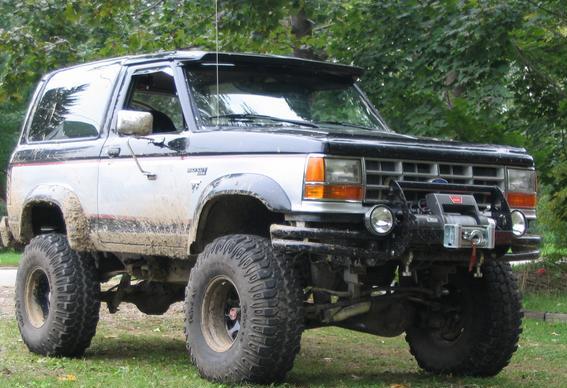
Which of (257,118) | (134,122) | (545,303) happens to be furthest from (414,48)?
(134,122)

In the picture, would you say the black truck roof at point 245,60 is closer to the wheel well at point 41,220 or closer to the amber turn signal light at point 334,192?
the wheel well at point 41,220

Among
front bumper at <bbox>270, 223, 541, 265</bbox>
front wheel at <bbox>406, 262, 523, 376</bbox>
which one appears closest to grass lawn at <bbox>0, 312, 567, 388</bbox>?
front wheel at <bbox>406, 262, 523, 376</bbox>

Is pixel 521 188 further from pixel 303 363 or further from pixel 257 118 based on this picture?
pixel 303 363

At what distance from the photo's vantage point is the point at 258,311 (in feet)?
20.2

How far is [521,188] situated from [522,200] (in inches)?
3.2

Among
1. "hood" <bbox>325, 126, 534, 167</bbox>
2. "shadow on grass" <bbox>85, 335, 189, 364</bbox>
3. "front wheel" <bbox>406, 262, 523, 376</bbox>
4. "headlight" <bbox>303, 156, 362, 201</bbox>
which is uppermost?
"hood" <bbox>325, 126, 534, 167</bbox>

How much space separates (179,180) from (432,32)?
5646mm

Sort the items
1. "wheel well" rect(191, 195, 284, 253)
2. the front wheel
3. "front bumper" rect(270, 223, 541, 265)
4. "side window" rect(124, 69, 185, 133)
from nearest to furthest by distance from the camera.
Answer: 1. "front bumper" rect(270, 223, 541, 265)
2. "wheel well" rect(191, 195, 284, 253)
3. the front wheel
4. "side window" rect(124, 69, 185, 133)

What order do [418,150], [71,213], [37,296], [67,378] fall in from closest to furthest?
[418,150], [67,378], [71,213], [37,296]

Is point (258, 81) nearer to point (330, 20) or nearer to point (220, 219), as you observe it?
point (220, 219)

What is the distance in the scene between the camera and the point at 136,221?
7.39 metres

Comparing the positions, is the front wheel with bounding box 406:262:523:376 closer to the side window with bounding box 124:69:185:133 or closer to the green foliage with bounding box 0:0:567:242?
the side window with bounding box 124:69:185:133

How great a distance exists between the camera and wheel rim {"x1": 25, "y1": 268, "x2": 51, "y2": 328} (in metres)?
8.42

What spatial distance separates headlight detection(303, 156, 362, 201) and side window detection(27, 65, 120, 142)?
2624 mm
